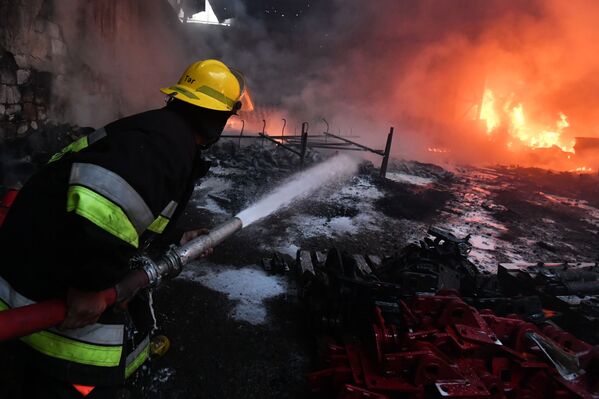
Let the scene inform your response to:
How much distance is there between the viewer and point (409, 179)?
36.6ft

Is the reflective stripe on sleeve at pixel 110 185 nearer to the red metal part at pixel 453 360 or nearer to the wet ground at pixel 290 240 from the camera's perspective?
the red metal part at pixel 453 360

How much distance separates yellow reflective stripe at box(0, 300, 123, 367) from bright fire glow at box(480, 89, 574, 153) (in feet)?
86.8

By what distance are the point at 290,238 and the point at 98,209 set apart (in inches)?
172

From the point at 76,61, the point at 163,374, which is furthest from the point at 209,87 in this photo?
the point at 76,61

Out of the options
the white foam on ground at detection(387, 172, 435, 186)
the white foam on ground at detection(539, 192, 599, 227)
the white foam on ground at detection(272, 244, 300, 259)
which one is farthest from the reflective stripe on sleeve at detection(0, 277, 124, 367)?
the white foam on ground at detection(539, 192, 599, 227)

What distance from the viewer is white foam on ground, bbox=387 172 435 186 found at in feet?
35.1

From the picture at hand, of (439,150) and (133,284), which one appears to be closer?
(133,284)

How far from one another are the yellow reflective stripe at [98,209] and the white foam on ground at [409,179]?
9.94m

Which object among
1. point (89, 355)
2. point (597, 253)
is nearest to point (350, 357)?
point (89, 355)

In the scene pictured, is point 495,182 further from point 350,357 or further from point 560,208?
point 350,357

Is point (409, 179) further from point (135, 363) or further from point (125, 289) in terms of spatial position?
point (125, 289)

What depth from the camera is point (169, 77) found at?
1463cm

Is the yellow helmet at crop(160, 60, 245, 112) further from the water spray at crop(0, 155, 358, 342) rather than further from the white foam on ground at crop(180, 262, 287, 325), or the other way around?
the white foam on ground at crop(180, 262, 287, 325)

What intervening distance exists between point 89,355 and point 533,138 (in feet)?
93.7
